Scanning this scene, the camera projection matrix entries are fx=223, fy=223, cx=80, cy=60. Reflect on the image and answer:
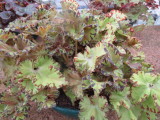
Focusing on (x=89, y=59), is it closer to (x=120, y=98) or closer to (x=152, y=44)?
(x=120, y=98)

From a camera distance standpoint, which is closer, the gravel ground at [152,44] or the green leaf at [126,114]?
the green leaf at [126,114]

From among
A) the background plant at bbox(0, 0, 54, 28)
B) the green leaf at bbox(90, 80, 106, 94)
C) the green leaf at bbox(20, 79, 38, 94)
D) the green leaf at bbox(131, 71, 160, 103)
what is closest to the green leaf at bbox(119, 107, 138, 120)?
the green leaf at bbox(131, 71, 160, 103)

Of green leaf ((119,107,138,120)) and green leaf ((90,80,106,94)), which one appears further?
green leaf ((119,107,138,120))

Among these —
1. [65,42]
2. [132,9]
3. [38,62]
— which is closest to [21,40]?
[38,62]

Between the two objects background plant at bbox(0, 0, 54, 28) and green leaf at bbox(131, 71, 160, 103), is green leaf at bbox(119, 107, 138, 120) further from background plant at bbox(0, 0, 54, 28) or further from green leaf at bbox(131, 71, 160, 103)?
background plant at bbox(0, 0, 54, 28)

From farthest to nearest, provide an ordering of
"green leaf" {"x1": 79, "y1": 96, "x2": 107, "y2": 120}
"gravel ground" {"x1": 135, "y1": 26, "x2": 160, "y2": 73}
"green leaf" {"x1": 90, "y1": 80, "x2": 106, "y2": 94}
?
"gravel ground" {"x1": 135, "y1": 26, "x2": 160, "y2": 73} → "green leaf" {"x1": 79, "y1": 96, "x2": 107, "y2": 120} → "green leaf" {"x1": 90, "y1": 80, "x2": 106, "y2": 94}

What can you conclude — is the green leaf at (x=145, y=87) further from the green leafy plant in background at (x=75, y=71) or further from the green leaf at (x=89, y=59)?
the green leaf at (x=89, y=59)

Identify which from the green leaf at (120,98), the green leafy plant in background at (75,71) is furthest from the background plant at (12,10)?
the green leaf at (120,98)

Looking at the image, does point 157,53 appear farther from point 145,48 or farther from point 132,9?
point 132,9
